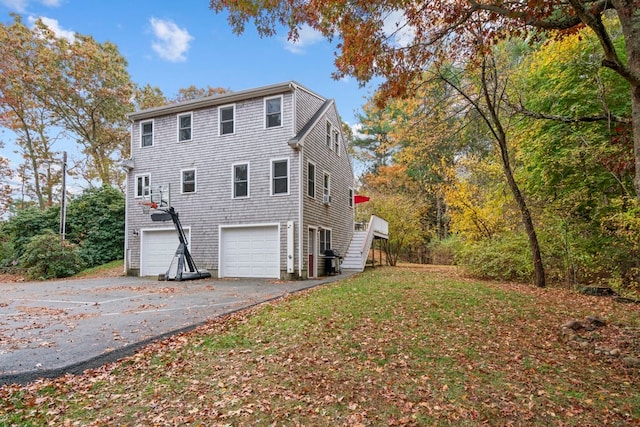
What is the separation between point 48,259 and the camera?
48.2ft

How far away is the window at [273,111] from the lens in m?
13.0

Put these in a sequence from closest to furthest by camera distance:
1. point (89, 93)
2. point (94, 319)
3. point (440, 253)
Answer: point (94, 319) < point (89, 93) < point (440, 253)

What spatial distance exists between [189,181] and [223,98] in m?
3.62

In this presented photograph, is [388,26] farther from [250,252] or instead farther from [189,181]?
[189,181]

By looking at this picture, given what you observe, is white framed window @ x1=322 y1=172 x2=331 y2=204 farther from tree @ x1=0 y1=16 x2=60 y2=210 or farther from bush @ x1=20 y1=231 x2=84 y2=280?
tree @ x1=0 y1=16 x2=60 y2=210

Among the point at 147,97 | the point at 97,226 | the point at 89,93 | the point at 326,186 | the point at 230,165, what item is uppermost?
the point at 147,97

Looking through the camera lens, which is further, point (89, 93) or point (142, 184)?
point (89, 93)

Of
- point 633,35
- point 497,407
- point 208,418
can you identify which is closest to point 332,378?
point 208,418

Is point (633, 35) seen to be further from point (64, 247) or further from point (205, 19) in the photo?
point (64, 247)

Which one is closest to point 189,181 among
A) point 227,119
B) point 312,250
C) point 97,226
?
point 227,119

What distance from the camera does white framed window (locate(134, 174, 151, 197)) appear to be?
14.9 metres

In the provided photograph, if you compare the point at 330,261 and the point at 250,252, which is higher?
the point at 250,252

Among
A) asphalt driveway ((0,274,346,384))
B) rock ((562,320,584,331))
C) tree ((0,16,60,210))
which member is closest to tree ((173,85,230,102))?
tree ((0,16,60,210))

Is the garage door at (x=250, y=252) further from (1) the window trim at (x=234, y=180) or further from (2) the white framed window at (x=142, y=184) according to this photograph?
(2) the white framed window at (x=142, y=184)
